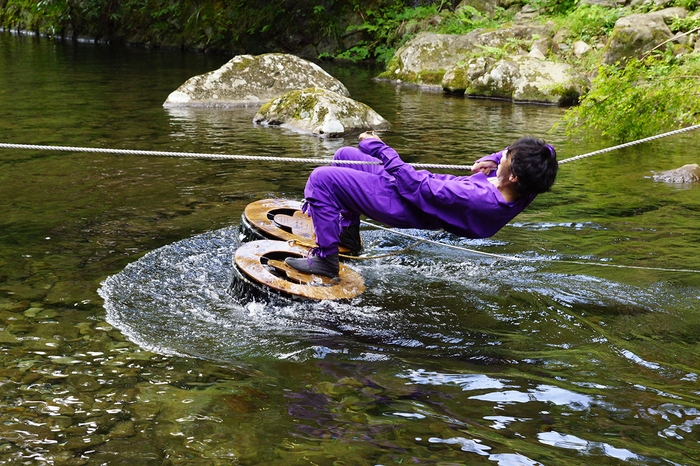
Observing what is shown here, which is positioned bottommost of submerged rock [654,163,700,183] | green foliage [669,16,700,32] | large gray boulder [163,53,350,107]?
submerged rock [654,163,700,183]

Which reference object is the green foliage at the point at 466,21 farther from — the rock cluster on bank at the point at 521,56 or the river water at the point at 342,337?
the river water at the point at 342,337

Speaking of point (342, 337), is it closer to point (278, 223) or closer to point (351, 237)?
point (351, 237)

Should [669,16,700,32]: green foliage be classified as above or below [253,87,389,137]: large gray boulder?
above

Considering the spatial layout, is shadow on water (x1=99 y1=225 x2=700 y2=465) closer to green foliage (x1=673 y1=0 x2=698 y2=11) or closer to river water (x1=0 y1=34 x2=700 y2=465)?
river water (x1=0 y1=34 x2=700 y2=465)

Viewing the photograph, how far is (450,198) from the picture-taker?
4.55 meters

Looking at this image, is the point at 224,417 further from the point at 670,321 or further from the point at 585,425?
the point at 670,321

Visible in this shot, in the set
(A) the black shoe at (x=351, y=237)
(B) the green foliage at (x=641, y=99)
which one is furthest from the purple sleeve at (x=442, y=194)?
(B) the green foliage at (x=641, y=99)

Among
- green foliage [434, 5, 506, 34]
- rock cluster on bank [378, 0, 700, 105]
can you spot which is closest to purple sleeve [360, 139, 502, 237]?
rock cluster on bank [378, 0, 700, 105]

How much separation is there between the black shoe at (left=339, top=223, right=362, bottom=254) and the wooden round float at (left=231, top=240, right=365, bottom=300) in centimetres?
62

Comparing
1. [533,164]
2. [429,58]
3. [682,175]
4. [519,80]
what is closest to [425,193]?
[533,164]

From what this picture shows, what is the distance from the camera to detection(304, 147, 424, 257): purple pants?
4730 millimetres

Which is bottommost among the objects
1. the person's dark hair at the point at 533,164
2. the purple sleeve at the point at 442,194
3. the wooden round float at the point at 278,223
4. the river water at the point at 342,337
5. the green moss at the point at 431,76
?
the river water at the point at 342,337

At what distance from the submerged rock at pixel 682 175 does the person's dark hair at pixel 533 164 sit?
17.2 ft

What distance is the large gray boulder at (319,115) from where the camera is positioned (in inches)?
479
